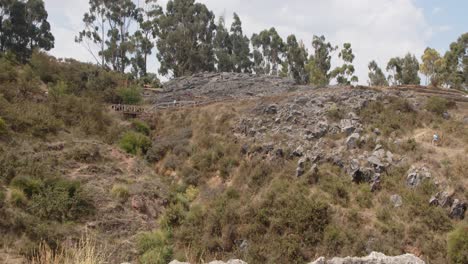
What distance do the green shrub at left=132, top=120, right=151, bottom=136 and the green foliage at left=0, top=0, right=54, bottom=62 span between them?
74.0ft

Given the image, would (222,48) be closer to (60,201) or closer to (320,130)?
(320,130)

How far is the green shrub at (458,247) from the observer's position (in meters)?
14.0

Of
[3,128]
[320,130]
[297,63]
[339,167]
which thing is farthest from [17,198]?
[297,63]

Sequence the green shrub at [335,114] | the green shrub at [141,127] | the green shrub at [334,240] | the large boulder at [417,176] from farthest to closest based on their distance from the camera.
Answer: the green shrub at [141,127] < the green shrub at [335,114] < the large boulder at [417,176] < the green shrub at [334,240]

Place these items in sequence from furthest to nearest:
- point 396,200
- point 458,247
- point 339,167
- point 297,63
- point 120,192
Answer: point 297,63 → point 120,192 → point 339,167 → point 396,200 → point 458,247

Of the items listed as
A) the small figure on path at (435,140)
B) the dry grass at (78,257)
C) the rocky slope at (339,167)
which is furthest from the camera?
the small figure on path at (435,140)

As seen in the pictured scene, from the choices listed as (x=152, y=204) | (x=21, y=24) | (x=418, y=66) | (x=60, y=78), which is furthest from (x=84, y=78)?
(x=418, y=66)

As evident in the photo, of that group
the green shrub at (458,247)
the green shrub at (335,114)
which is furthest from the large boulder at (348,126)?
the green shrub at (458,247)

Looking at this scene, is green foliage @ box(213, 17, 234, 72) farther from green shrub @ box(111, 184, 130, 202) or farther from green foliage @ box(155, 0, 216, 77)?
green shrub @ box(111, 184, 130, 202)

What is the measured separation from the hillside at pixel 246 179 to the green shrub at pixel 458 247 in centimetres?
13

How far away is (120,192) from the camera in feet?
68.6

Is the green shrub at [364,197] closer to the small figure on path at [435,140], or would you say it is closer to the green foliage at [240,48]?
the small figure on path at [435,140]

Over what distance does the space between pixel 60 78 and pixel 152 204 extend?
20.8 meters

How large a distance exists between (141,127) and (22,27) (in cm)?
2784
